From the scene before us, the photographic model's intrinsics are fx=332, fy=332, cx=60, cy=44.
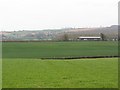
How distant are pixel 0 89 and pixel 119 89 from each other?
4.42m

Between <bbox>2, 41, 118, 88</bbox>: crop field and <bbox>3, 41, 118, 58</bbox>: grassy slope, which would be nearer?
<bbox>2, 41, 118, 88</bbox>: crop field

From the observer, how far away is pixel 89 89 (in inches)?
500

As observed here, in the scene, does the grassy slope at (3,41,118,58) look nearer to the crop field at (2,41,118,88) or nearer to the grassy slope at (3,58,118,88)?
the crop field at (2,41,118,88)

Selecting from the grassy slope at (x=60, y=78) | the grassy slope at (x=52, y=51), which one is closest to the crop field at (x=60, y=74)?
the grassy slope at (x=60, y=78)

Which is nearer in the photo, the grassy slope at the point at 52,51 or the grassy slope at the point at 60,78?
the grassy slope at the point at 60,78

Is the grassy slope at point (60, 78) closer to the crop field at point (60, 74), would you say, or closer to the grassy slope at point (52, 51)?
the crop field at point (60, 74)

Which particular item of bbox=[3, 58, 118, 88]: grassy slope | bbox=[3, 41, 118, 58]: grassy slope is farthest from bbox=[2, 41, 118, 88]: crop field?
bbox=[3, 41, 118, 58]: grassy slope

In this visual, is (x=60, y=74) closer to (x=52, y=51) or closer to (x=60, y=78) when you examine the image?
(x=60, y=78)

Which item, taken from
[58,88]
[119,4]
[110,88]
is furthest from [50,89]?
[119,4]

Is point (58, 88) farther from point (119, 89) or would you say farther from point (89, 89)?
point (119, 89)

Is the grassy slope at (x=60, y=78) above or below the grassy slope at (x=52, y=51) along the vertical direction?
above

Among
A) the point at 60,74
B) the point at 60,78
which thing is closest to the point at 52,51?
the point at 60,74

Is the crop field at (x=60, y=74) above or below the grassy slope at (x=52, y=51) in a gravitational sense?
above

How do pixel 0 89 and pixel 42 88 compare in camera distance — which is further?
pixel 42 88
